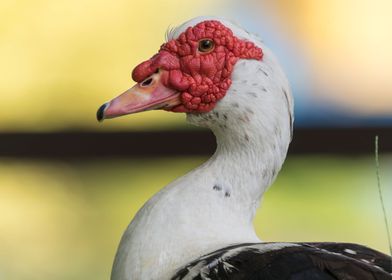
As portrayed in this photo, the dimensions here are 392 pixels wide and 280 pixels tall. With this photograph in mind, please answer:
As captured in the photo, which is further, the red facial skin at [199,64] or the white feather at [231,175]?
A: the red facial skin at [199,64]

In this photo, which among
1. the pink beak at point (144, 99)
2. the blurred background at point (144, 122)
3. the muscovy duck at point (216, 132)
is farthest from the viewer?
the blurred background at point (144, 122)

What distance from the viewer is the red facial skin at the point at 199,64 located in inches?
105

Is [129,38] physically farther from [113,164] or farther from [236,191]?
[236,191]

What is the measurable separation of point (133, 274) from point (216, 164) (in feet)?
1.04

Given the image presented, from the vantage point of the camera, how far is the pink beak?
262 cm

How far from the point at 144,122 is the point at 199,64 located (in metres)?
1.76

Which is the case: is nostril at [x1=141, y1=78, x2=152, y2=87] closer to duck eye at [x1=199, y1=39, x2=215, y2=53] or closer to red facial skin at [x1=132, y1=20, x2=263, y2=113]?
red facial skin at [x1=132, y1=20, x2=263, y2=113]

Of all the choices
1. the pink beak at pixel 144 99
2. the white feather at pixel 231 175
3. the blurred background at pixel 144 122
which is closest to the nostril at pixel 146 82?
the pink beak at pixel 144 99

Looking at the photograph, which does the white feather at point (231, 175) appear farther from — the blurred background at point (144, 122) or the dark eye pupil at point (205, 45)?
the blurred background at point (144, 122)

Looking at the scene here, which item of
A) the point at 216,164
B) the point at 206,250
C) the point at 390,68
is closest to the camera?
the point at 206,250

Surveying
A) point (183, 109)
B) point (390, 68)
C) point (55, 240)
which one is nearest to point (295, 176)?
point (390, 68)

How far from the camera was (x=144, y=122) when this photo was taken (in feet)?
14.6

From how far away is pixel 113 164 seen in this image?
4664 millimetres

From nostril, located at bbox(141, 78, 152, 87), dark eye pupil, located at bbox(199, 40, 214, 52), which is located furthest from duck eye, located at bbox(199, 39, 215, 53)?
nostril, located at bbox(141, 78, 152, 87)
